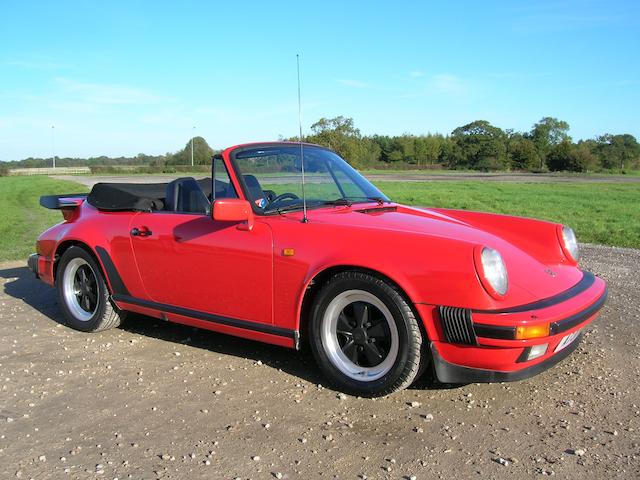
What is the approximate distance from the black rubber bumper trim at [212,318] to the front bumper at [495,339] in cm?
95

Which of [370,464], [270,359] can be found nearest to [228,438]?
[370,464]

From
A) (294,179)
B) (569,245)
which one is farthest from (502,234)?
(294,179)

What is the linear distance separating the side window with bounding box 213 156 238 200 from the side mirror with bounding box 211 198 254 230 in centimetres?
40

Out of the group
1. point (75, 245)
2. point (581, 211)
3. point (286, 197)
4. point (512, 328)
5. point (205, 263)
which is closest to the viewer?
point (512, 328)

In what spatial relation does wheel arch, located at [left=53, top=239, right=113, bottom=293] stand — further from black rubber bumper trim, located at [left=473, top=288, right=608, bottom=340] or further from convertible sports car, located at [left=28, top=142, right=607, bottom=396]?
black rubber bumper trim, located at [left=473, top=288, right=608, bottom=340]

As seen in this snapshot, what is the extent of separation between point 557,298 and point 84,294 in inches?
149

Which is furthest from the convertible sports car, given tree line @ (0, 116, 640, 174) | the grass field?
tree line @ (0, 116, 640, 174)

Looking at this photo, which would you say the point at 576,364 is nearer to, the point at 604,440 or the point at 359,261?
the point at 604,440

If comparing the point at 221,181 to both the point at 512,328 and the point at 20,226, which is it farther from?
the point at 20,226

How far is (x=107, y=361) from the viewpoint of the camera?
399cm

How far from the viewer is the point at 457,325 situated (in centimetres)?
289

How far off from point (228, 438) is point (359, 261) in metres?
1.17

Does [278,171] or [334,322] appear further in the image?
[278,171]

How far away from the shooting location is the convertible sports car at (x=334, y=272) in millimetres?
2922
